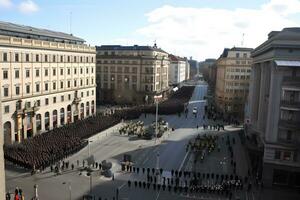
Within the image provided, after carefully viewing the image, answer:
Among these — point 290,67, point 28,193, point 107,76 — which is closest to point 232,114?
point 107,76

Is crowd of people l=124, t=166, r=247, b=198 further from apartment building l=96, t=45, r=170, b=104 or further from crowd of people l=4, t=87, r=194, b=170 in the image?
apartment building l=96, t=45, r=170, b=104

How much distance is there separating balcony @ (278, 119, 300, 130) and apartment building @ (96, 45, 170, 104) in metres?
72.9

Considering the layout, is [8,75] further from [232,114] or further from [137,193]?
[232,114]

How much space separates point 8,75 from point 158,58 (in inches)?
2880

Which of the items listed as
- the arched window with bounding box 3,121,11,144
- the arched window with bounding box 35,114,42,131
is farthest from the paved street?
the arched window with bounding box 3,121,11,144

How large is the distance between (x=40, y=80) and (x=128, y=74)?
53.7m

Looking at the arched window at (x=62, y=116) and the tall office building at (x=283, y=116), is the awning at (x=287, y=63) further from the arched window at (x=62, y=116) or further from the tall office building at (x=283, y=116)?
the arched window at (x=62, y=116)

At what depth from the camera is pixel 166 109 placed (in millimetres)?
100688

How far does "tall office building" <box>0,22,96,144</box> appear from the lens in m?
58.1

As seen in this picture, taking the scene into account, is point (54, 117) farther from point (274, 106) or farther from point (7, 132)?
point (274, 106)

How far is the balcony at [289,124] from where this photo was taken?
42.8 meters

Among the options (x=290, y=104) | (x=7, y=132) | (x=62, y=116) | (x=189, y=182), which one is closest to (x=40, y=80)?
(x=62, y=116)

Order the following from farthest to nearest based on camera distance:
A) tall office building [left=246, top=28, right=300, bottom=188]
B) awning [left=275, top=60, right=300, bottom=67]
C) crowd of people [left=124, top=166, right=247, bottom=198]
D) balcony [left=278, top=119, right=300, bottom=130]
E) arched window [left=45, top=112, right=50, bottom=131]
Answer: arched window [left=45, top=112, right=50, bottom=131] → balcony [left=278, top=119, right=300, bottom=130] → tall office building [left=246, top=28, right=300, bottom=188] → awning [left=275, top=60, right=300, bottom=67] → crowd of people [left=124, top=166, right=247, bottom=198]

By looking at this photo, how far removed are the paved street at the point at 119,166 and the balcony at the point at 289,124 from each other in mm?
9327
